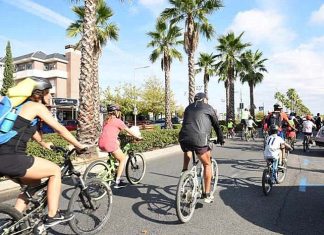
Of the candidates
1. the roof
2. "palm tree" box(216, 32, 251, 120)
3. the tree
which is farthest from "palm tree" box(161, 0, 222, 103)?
the roof

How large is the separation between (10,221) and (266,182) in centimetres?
490

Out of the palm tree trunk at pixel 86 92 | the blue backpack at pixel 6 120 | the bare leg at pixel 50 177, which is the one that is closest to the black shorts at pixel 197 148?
the bare leg at pixel 50 177

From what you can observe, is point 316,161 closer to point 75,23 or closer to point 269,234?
point 269,234

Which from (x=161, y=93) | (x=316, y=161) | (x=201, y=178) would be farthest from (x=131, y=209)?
(x=161, y=93)

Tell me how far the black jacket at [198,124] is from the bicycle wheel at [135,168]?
2650mm

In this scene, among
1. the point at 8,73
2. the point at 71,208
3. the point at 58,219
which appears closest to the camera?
the point at 58,219

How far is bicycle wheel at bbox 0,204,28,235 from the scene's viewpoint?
365 centimetres

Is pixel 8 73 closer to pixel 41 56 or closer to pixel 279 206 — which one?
pixel 41 56

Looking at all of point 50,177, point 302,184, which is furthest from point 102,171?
point 302,184

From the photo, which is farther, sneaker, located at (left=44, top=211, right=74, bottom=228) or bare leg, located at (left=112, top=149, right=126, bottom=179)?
bare leg, located at (left=112, top=149, right=126, bottom=179)

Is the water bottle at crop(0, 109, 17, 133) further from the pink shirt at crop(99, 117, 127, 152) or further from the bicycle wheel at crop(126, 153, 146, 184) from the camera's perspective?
the bicycle wheel at crop(126, 153, 146, 184)

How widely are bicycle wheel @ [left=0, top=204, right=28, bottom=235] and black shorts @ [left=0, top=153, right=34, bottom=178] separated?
350mm

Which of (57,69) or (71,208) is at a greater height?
(57,69)

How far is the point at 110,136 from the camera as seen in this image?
22.8ft
